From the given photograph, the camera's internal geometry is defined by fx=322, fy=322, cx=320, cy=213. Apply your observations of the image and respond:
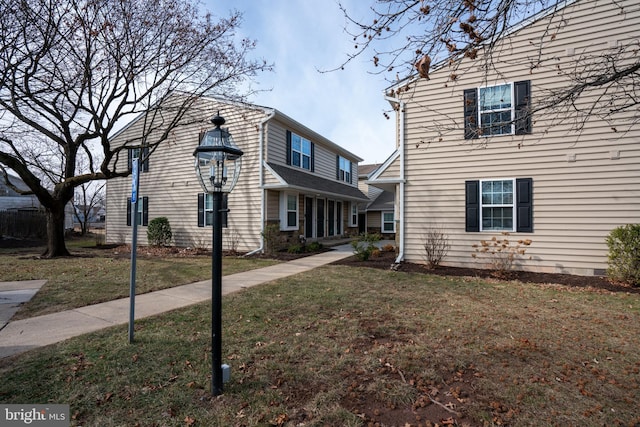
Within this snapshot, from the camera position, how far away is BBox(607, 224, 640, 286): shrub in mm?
6680

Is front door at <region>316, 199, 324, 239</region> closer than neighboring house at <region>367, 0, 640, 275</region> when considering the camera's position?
No

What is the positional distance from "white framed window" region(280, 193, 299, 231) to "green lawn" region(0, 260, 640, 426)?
8060mm

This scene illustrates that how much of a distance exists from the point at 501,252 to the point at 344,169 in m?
13.6

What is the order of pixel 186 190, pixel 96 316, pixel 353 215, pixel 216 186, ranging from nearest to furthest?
pixel 216 186 → pixel 96 316 → pixel 186 190 → pixel 353 215

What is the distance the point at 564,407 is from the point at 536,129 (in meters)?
7.51

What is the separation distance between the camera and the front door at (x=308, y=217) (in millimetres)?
15297

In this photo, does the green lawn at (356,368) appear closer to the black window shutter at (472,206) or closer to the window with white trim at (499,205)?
the window with white trim at (499,205)

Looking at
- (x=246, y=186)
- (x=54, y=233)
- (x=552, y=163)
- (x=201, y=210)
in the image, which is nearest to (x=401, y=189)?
(x=552, y=163)

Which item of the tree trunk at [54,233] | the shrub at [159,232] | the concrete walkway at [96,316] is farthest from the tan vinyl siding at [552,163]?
the tree trunk at [54,233]

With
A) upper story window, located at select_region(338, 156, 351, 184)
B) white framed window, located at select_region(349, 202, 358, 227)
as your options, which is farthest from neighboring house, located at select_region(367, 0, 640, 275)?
white framed window, located at select_region(349, 202, 358, 227)

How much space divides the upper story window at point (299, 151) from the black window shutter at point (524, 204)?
9181mm

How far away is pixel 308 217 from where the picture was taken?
617 inches

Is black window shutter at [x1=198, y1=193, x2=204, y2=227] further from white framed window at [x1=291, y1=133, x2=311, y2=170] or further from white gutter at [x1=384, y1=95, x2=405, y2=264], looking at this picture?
white gutter at [x1=384, y1=95, x2=405, y2=264]

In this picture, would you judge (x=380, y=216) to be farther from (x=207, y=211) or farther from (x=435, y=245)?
(x=435, y=245)
